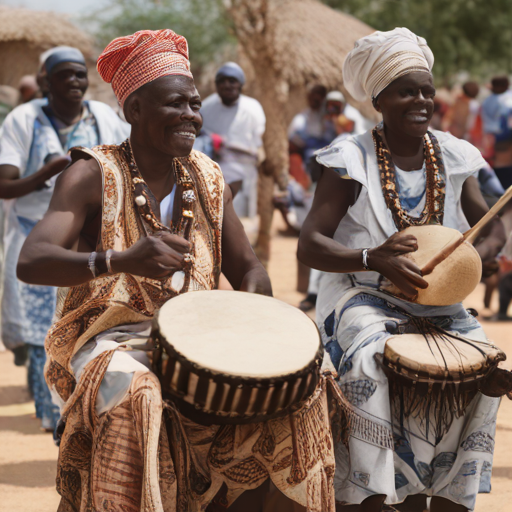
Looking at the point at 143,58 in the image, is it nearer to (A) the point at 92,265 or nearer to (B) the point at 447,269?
(A) the point at 92,265

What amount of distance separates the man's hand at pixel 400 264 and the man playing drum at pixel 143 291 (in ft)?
1.65

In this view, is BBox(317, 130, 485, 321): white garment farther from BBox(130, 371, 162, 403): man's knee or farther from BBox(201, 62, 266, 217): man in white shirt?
BBox(201, 62, 266, 217): man in white shirt

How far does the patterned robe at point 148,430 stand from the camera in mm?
2766

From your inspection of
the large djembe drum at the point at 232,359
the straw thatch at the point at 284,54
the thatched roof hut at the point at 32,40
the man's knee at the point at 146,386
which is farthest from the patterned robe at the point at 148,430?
the thatched roof hut at the point at 32,40

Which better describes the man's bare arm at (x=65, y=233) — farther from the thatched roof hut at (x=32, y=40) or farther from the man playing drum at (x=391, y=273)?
the thatched roof hut at (x=32, y=40)

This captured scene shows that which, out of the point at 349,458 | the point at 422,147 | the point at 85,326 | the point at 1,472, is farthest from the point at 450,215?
the point at 1,472

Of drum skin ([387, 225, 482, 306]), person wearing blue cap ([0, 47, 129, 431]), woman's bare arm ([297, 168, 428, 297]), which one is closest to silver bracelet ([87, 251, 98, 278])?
woman's bare arm ([297, 168, 428, 297])

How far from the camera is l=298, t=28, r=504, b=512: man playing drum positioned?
3322 millimetres

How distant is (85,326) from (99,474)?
2.22 feet

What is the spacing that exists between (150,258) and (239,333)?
0.43m

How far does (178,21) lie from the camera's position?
26.2 meters

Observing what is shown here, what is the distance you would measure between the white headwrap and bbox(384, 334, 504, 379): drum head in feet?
3.91

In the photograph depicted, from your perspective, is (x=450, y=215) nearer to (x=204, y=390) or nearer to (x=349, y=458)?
(x=349, y=458)

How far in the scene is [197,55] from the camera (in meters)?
24.9
